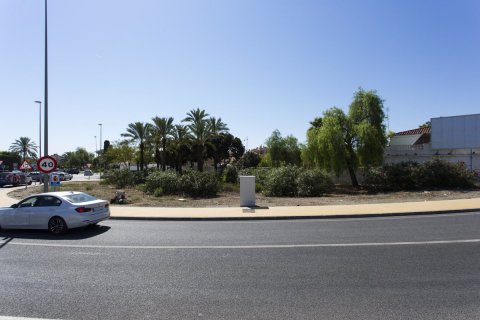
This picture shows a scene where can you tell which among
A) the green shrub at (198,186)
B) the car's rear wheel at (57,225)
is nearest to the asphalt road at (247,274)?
the car's rear wheel at (57,225)

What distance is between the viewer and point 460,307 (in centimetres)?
479

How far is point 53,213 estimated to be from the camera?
1106cm

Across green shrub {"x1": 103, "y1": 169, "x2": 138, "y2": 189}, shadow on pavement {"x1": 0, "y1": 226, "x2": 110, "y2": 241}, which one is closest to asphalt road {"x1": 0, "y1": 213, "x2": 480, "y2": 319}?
shadow on pavement {"x1": 0, "y1": 226, "x2": 110, "y2": 241}

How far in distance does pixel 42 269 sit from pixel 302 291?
15.9ft

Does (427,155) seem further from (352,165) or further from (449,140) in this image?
(352,165)

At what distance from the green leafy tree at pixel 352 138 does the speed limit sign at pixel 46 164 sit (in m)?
20.1

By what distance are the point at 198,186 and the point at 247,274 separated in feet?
60.2

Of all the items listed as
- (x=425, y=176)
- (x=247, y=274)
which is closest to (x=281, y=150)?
(x=425, y=176)

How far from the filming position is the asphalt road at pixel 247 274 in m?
4.87

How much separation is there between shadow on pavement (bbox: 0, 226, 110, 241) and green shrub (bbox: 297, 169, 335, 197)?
46.7 ft

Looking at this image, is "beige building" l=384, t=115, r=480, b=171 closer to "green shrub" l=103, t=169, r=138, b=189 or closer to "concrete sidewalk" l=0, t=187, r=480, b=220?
"concrete sidewalk" l=0, t=187, r=480, b=220

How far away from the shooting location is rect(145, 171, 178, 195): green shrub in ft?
84.0

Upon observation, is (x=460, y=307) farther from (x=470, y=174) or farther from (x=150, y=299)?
(x=470, y=174)

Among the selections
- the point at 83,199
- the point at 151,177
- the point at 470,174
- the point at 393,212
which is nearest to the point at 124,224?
the point at 83,199
